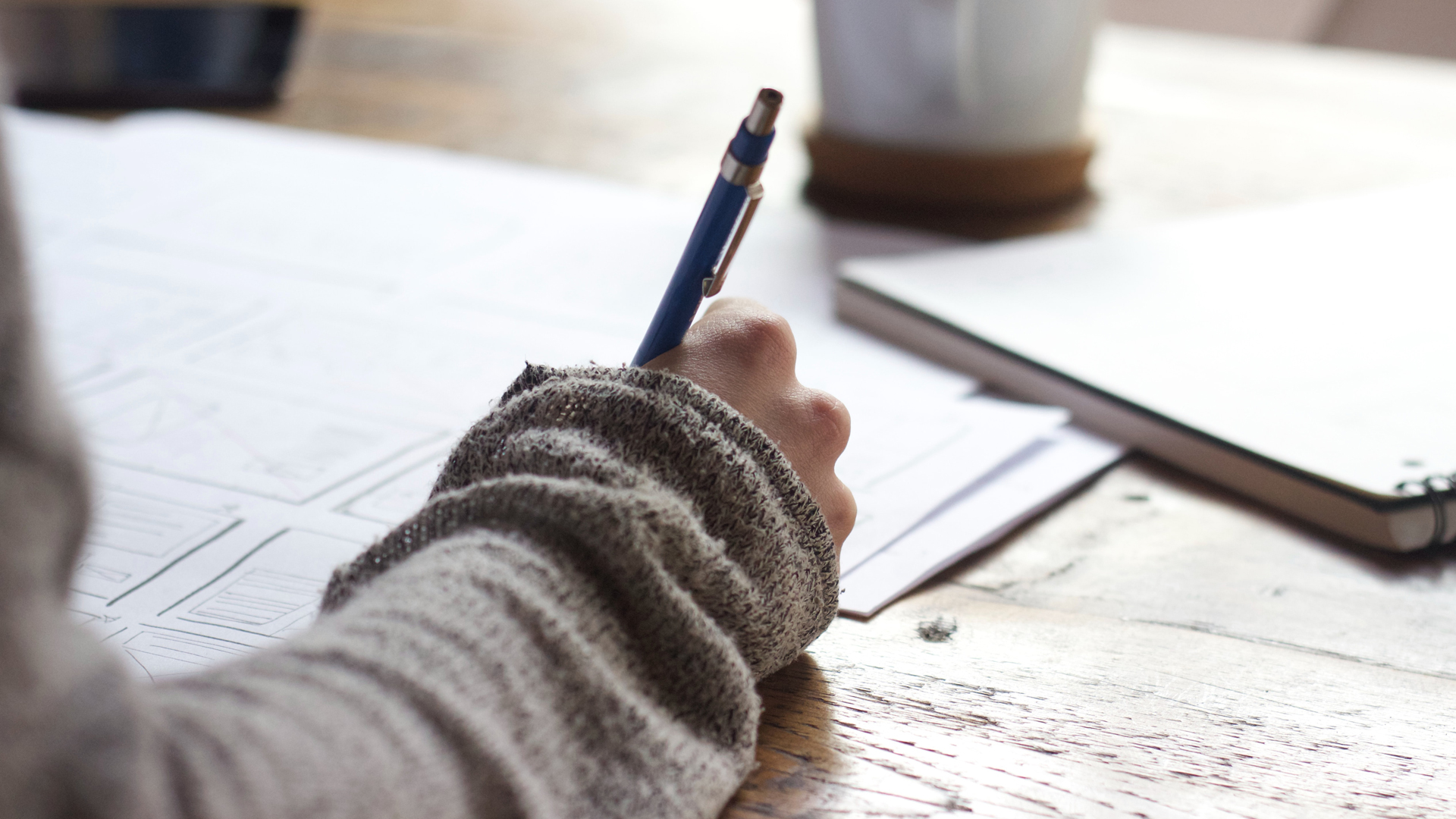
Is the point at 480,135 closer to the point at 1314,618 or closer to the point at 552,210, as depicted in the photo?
the point at 552,210

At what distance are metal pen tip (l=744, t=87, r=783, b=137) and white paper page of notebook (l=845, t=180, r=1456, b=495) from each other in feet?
0.74

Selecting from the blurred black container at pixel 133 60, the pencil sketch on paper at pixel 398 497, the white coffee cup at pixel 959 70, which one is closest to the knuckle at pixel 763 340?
the pencil sketch on paper at pixel 398 497

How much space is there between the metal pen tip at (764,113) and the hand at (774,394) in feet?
0.22

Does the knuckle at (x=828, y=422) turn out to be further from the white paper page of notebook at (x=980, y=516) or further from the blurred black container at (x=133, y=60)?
the blurred black container at (x=133, y=60)

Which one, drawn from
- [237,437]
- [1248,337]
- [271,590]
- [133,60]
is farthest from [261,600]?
[133,60]

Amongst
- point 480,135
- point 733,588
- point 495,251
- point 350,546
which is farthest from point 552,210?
point 733,588

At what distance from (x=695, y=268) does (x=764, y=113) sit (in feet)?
0.18

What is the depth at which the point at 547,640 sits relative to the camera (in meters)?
0.25

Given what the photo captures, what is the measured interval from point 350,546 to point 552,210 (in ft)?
1.32

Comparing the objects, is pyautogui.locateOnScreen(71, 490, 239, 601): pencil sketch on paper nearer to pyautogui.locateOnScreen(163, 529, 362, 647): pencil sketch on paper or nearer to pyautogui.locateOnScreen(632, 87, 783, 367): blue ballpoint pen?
pyautogui.locateOnScreen(163, 529, 362, 647): pencil sketch on paper

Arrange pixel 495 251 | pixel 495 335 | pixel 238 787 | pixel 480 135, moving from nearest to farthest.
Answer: pixel 238 787 < pixel 495 335 < pixel 495 251 < pixel 480 135

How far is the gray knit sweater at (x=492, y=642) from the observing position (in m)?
0.18

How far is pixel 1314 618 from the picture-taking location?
37 cm

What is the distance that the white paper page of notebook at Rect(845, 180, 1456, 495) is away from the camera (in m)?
0.44
